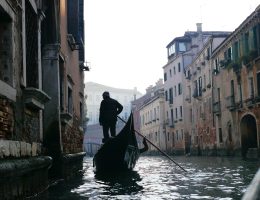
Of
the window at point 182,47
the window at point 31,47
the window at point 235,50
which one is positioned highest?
the window at point 182,47

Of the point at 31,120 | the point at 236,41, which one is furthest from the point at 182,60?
the point at 31,120

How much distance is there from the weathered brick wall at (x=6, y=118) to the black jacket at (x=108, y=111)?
6.04 meters

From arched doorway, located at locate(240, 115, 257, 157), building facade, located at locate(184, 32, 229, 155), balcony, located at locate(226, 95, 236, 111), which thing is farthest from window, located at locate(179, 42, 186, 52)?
arched doorway, located at locate(240, 115, 257, 157)

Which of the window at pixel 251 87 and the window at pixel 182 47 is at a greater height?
the window at pixel 182 47

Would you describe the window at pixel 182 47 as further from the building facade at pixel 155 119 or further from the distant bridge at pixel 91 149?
the distant bridge at pixel 91 149

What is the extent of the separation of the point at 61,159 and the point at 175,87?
30487mm

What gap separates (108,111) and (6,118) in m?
6.31

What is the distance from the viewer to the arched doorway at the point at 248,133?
2175 cm

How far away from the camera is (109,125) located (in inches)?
418

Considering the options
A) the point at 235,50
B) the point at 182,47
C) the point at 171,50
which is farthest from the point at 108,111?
the point at 171,50

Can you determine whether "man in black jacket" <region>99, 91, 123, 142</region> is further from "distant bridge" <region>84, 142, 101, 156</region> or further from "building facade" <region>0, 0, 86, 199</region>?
"distant bridge" <region>84, 142, 101, 156</region>

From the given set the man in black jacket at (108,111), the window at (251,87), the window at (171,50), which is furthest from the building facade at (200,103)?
the man in black jacket at (108,111)

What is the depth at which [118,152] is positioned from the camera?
31.2 ft

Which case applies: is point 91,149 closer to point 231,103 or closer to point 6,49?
point 231,103
